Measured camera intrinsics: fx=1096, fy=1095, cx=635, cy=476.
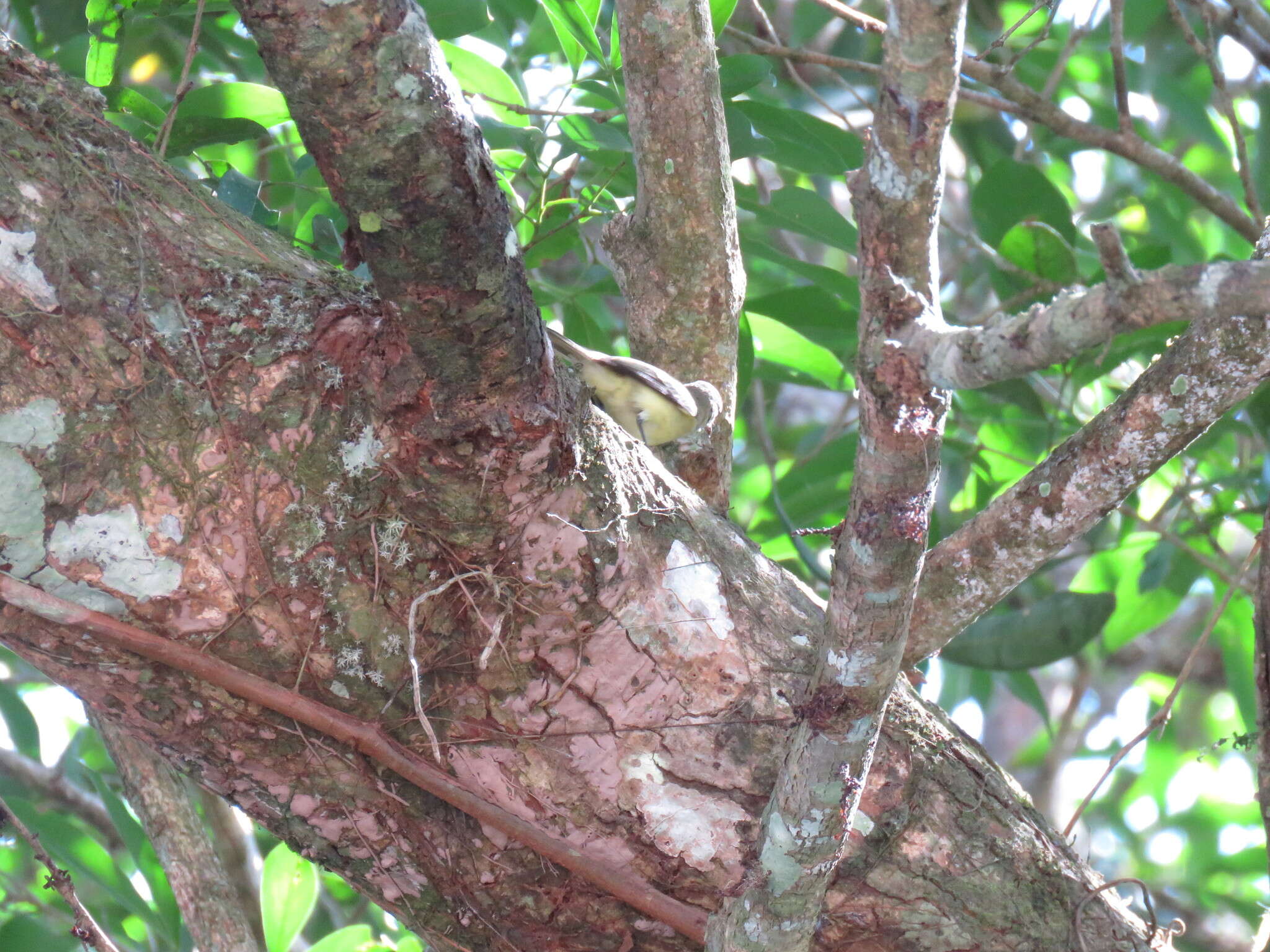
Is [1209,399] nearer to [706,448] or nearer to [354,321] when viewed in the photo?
[706,448]

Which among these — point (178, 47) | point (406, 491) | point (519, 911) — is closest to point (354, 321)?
point (406, 491)

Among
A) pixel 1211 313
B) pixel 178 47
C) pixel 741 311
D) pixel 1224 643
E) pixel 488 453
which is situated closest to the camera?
pixel 1211 313

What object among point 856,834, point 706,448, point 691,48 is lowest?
point 856,834

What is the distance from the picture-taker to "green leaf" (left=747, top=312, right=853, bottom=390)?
11.6 feet

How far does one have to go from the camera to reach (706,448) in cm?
280

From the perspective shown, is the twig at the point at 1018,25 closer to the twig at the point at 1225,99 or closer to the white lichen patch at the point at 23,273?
the twig at the point at 1225,99

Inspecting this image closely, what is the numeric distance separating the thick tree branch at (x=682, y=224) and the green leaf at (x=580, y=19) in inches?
9.0

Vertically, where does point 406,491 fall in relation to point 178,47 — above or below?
below

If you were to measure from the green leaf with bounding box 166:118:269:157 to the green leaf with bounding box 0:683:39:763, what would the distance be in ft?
6.64

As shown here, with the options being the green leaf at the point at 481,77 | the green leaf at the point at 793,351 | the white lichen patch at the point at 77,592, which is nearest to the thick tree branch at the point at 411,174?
the white lichen patch at the point at 77,592

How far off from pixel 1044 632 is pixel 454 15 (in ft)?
7.90

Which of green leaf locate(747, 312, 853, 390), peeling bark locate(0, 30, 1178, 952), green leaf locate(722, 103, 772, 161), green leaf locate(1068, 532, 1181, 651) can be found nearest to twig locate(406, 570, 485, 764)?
peeling bark locate(0, 30, 1178, 952)

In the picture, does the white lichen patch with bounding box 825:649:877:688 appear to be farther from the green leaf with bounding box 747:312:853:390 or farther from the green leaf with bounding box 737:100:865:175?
the green leaf with bounding box 747:312:853:390

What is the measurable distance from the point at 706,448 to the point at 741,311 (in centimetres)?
44
